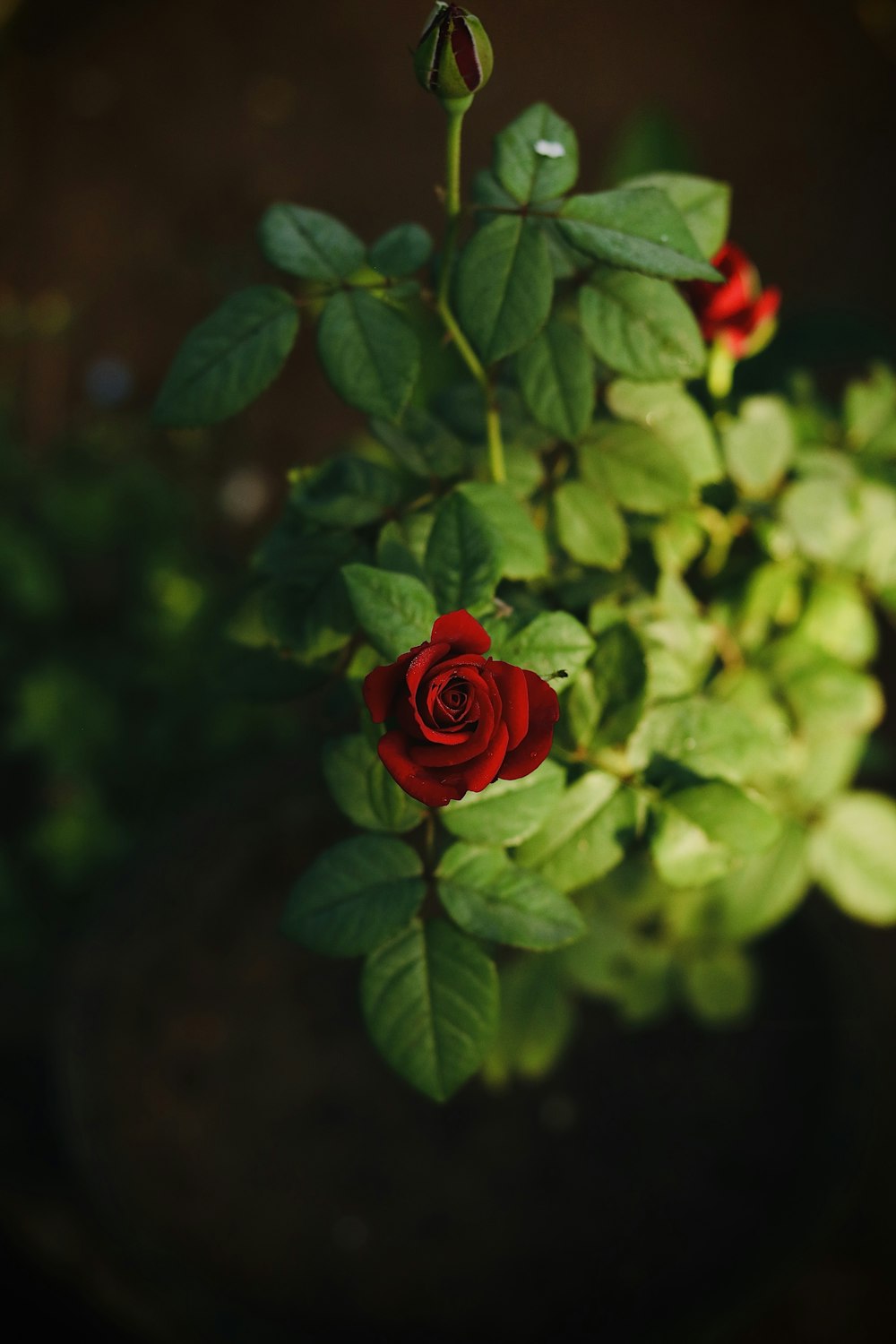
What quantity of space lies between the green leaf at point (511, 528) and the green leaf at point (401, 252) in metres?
0.13

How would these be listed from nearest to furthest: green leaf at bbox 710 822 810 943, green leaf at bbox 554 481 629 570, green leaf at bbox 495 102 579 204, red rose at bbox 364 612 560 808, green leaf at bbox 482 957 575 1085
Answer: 1. red rose at bbox 364 612 560 808
2. green leaf at bbox 495 102 579 204
3. green leaf at bbox 554 481 629 570
4. green leaf at bbox 710 822 810 943
5. green leaf at bbox 482 957 575 1085

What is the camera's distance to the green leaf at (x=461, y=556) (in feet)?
1.84

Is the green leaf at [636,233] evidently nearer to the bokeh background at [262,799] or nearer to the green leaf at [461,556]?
the green leaf at [461,556]

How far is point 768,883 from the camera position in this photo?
80 centimetres

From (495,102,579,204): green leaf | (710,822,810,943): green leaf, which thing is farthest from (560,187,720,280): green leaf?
(710,822,810,943): green leaf

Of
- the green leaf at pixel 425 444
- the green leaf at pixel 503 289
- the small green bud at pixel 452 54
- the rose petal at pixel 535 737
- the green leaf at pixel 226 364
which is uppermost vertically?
the small green bud at pixel 452 54

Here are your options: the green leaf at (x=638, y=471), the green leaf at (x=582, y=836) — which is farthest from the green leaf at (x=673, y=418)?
the green leaf at (x=582, y=836)

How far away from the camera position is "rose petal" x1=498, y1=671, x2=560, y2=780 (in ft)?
1.64

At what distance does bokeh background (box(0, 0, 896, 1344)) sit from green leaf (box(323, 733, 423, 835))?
19 centimetres

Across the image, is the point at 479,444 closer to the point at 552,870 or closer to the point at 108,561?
the point at 552,870

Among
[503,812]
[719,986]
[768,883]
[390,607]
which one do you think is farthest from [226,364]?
[719,986]

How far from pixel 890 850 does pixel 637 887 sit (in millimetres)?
208

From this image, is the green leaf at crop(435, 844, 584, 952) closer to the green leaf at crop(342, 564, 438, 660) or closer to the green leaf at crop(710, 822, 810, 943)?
the green leaf at crop(342, 564, 438, 660)

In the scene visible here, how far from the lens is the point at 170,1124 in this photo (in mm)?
1222
